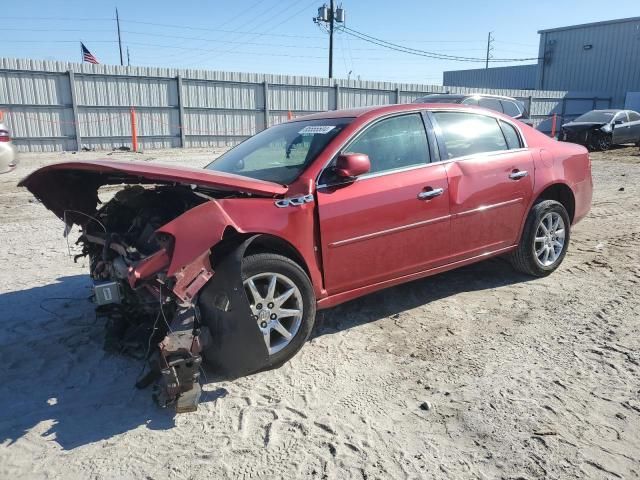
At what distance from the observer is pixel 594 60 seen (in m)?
37.6

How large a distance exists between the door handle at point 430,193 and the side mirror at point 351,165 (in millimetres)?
643

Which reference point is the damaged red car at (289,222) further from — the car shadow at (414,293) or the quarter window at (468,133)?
the car shadow at (414,293)

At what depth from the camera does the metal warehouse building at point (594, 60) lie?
116ft

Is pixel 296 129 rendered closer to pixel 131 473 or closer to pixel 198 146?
pixel 131 473

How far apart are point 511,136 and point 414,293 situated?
1768mm

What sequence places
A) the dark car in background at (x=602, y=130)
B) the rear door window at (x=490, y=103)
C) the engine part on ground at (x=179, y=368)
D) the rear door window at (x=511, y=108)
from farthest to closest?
the dark car in background at (x=602, y=130)
the rear door window at (x=511, y=108)
the rear door window at (x=490, y=103)
the engine part on ground at (x=179, y=368)

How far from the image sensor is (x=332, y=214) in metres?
3.57

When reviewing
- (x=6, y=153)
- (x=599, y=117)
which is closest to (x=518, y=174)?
(x=6, y=153)

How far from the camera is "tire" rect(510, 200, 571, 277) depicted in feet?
16.0

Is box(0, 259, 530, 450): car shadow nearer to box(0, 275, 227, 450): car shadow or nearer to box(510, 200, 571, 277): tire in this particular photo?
box(0, 275, 227, 450): car shadow

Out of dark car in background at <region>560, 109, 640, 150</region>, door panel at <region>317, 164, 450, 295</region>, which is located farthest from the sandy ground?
dark car in background at <region>560, 109, 640, 150</region>

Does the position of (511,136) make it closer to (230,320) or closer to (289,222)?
(289,222)

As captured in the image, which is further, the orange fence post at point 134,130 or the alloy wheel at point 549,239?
the orange fence post at point 134,130

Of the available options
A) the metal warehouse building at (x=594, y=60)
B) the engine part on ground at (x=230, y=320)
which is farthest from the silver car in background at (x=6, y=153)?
the metal warehouse building at (x=594, y=60)
